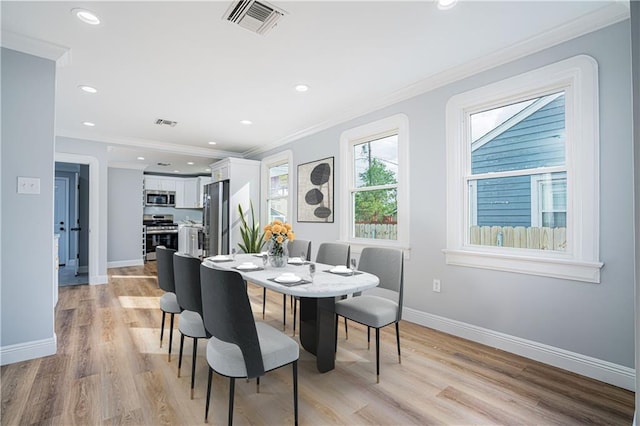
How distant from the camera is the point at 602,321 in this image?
2.11 meters

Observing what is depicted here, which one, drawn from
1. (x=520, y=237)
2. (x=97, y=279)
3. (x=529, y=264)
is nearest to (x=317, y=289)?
(x=529, y=264)

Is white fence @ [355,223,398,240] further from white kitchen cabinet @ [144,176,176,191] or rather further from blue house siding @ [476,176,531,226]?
white kitchen cabinet @ [144,176,176,191]

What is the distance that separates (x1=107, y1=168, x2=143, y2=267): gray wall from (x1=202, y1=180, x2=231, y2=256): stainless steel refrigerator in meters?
1.97

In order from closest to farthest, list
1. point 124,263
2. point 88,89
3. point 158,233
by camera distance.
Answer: point 88,89 → point 124,263 → point 158,233

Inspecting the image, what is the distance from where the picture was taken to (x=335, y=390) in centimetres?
202

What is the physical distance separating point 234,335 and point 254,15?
6.68 ft

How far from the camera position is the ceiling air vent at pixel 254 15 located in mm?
1998

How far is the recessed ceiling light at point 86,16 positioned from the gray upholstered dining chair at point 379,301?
271cm

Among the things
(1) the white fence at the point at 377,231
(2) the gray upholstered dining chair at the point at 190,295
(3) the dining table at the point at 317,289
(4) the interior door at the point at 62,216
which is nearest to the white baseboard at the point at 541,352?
(1) the white fence at the point at 377,231

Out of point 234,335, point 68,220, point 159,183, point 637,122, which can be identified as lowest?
point 234,335

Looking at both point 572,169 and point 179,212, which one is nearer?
point 572,169

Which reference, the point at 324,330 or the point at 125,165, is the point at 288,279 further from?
the point at 125,165

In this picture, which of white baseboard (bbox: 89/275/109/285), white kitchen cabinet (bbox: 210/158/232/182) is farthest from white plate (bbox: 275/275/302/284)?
white baseboard (bbox: 89/275/109/285)

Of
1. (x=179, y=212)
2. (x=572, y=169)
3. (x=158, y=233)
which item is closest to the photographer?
(x=572, y=169)
